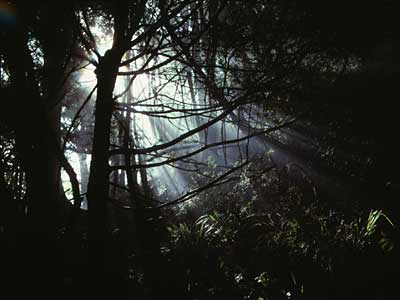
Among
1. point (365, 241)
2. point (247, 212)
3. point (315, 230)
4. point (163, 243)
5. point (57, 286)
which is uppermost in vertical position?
point (247, 212)

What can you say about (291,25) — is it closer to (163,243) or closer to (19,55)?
(19,55)

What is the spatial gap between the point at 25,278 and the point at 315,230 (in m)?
6.18

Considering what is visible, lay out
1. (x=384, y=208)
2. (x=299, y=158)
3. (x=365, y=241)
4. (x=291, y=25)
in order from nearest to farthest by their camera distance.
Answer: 1. (x=291, y=25)
2. (x=365, y=241)
3. (x=384, y=208)
4. (x=299, y=158)

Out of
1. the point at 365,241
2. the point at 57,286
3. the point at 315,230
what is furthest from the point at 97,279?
the point at 315,230

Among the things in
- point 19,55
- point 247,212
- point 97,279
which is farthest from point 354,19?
point 247,212

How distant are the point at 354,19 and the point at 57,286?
86.5 inches

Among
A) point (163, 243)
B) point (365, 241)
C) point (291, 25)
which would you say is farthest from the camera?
point (163, 243)

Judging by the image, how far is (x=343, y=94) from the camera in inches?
308

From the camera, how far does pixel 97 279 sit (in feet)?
3.41

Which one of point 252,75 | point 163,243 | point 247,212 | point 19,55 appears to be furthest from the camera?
point 247,212

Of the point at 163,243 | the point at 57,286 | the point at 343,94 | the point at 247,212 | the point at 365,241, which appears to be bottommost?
the point at 57,286

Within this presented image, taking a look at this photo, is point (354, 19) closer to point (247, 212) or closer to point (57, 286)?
point (57, 286)

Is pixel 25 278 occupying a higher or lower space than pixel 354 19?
lower

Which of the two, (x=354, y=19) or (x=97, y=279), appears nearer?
(x=97, y=279)
